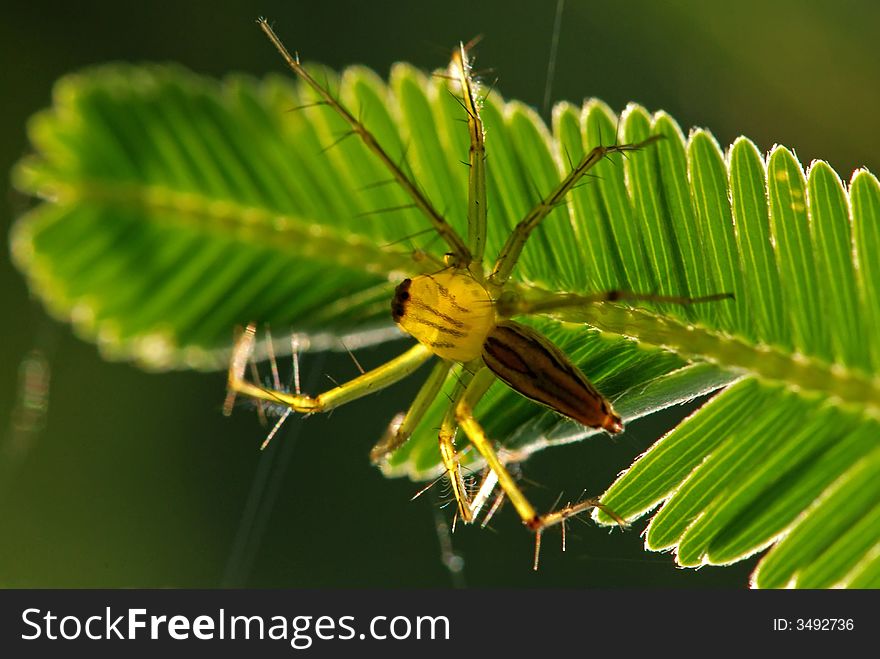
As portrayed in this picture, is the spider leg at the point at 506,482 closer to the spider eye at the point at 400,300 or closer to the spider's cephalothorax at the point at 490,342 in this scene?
the spider's cephalothorax at the point at 490,342

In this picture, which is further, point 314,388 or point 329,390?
point 314,388

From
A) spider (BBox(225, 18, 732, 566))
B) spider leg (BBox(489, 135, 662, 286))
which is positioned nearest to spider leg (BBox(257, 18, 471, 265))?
spider (BBox(225, 18, 732, 566))

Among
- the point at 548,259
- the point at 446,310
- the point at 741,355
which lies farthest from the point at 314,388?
the point at 741,355

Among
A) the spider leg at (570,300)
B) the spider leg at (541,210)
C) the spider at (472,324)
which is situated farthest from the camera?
the spider at (472,324)

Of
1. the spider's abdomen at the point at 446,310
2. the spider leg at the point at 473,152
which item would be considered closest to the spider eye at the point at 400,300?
the spider's abdomen at the point at 446,310

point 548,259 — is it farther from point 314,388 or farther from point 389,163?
point 314,388

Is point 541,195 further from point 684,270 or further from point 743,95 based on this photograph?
point 743,95

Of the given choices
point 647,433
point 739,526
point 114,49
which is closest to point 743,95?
point 647,433

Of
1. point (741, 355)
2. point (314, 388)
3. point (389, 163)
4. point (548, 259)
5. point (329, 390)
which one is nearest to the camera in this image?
point (741, 355)
